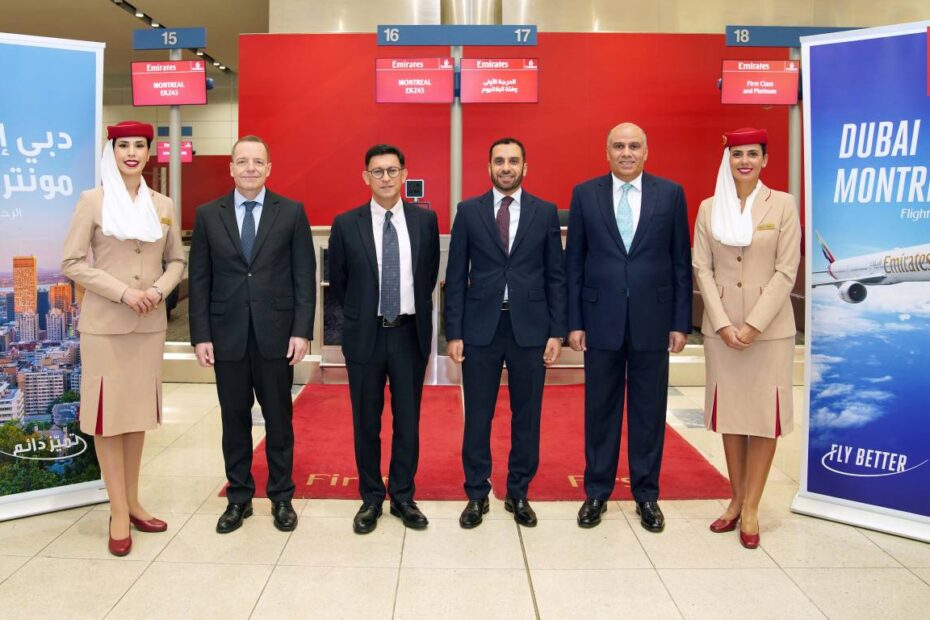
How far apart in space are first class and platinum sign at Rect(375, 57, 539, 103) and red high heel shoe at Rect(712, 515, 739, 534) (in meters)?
3.78

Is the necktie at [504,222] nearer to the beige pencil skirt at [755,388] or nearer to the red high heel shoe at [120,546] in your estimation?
the beige pencil skirt at [755,388]

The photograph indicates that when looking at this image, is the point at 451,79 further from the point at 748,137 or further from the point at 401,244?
the point at 748,137

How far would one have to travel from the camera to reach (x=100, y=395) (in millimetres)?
3031

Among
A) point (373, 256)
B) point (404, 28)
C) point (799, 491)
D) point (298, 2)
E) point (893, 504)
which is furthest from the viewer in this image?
point (298, 2)

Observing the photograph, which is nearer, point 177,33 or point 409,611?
point 409,611

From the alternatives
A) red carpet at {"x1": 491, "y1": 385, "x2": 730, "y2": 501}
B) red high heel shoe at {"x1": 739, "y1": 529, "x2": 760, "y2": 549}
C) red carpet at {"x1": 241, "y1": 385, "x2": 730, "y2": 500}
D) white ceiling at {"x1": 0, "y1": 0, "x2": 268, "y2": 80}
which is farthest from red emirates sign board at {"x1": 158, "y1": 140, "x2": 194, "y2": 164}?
red high heel shoe at {"x1": 739, "y1": 529, "x2": 760, "y2": 549}

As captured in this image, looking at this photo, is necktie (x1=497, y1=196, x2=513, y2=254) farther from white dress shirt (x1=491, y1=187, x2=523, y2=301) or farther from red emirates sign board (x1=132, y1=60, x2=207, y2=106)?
red emirates sign board (x1=132, y1=60, x2=207, y2=106)

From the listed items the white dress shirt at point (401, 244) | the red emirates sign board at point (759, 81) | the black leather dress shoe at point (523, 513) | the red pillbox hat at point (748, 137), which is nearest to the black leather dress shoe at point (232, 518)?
the white dress shirt at point (401, 244)

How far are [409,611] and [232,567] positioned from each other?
0.78 m

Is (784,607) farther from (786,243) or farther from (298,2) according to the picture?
(298,2)

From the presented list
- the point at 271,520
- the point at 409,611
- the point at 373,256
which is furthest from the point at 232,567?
the point at 373,256

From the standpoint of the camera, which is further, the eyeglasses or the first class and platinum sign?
the first class and platinum sign

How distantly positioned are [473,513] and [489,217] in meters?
1.30

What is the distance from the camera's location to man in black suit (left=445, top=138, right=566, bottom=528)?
3184mm
